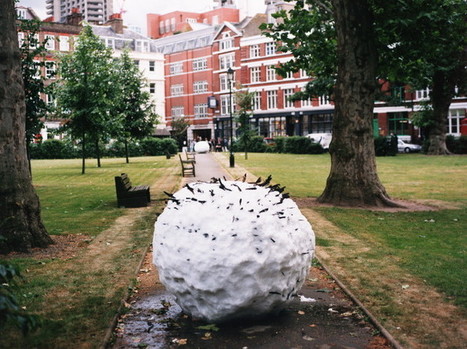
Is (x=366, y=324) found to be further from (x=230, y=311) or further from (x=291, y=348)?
(x=230, y=311)

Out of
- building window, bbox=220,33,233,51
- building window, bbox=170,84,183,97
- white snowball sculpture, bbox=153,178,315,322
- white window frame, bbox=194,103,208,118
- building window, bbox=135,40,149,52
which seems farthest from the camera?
building window, bbox=170,84,183,97

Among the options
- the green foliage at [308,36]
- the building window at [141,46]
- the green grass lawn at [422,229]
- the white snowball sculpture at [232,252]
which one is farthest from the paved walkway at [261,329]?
the building window at [141,46]

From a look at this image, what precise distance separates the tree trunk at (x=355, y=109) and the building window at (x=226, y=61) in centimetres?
6308

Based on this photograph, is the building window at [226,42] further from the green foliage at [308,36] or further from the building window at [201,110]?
the green foliage at [308,36]

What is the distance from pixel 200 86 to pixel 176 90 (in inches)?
218

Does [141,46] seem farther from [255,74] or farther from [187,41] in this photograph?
[255,74]

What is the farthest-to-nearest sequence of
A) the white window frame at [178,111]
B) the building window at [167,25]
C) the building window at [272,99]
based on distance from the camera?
the building window at [167,25] < the white window frame at [178,111] < the building window at [272,99]

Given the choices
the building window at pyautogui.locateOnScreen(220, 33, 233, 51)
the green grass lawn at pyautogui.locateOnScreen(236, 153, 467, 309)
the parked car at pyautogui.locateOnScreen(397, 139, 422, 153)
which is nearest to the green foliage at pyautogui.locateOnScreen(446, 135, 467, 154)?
the parked car at pyautogui.locateOnScreen(397, 139, 422, 153)

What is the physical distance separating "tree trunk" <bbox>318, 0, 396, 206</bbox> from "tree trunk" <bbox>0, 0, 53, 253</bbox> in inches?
351

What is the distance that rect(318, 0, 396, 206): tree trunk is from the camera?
50.1 ft

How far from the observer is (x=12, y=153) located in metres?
9.79

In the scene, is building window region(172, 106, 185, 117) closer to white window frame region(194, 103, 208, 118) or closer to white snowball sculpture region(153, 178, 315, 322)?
white window frame region(194, 103, 208, 118)

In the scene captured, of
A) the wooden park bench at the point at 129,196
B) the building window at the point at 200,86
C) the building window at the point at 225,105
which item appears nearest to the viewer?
the wooden park bench at the point at 129,196

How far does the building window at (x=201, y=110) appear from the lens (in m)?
83.1
